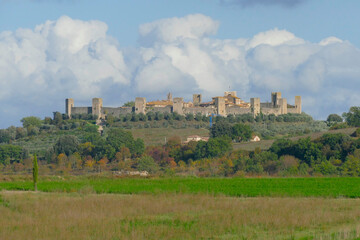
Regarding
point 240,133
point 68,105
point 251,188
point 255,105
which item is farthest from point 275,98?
point 251,188

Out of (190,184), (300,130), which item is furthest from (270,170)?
(300,130)

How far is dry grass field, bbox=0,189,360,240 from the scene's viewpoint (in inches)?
485

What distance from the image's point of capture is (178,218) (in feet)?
46.2

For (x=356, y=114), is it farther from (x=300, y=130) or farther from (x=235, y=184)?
(x=235, y=184)

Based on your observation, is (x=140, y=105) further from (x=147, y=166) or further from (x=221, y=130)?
(x=147, y=166)

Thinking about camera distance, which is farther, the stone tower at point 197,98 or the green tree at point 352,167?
the stone tower at point 197,98

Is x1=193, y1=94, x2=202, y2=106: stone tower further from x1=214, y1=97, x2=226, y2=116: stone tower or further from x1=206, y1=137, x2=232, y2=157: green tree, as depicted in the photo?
x1=206, y1=137, x2=232, y2=157: green tree

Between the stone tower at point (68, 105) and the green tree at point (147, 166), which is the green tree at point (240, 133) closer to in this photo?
the green tree at point (147, 166)

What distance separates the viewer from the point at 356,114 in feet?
218

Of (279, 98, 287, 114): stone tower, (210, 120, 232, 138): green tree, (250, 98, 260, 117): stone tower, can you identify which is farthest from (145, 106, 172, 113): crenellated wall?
(210, 120, 232, 138): green tree

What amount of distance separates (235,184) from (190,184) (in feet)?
5.69

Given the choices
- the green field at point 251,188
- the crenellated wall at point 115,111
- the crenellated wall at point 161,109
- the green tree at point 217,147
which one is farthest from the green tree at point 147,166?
the crenellated wall at point 161,109

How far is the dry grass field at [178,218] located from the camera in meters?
12.3

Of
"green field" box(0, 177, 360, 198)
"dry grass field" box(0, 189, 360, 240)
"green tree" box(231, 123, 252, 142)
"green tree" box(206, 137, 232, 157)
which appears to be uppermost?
"green tree" box(231, 123, 252, 142)
